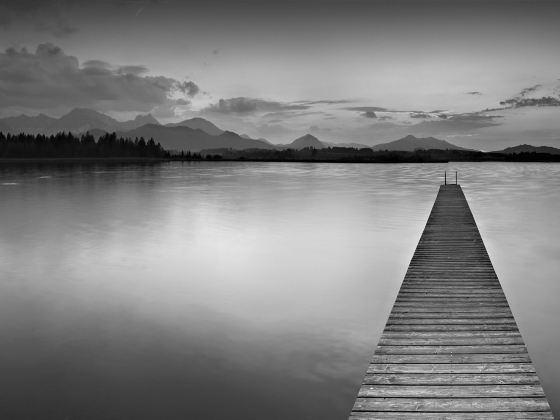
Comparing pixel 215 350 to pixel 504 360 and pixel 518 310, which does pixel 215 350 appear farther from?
pixel 518 310

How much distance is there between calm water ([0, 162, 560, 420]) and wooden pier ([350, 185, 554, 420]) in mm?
1198

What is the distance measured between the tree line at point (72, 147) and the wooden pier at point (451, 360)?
526 feet

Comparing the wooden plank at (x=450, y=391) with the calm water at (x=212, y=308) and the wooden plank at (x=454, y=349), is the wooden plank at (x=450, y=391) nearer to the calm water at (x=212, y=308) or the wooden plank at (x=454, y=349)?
the wooden plank at (x=454, y=349)

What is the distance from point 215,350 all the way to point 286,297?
3.98m

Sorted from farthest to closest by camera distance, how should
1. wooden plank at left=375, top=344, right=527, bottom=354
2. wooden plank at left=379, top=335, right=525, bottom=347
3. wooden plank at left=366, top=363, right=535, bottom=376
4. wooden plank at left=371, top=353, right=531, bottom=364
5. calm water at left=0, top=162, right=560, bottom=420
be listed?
calm water at left=0, top=162, right=560, bottom=420 → wooden plank at left=379, top=335, right=525, bottom=347 → wooden plank at left=375, top=344, right=527, bottom=354 → wooden plank at left=371, top=353, right=531, bottom=364 → wooden plank at left=366, top=363, right=535, bottom=376

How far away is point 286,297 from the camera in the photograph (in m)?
12.8

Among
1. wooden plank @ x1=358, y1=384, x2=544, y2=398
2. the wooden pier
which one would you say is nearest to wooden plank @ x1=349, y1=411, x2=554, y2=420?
the wooden pier

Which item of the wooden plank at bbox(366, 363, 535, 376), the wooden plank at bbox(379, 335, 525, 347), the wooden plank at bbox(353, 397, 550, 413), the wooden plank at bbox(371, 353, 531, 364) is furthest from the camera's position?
the wooden plank at bbox(379, 335, 525, 347)

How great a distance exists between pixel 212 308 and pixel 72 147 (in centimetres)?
16888

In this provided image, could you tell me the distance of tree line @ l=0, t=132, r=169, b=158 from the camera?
152250mm

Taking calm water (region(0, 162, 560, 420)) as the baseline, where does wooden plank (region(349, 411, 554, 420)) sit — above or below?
above

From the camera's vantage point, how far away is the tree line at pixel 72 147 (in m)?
152

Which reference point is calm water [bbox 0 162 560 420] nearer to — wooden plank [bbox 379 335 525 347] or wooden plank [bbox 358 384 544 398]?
wooden plank [bbox 379 335 525 347]

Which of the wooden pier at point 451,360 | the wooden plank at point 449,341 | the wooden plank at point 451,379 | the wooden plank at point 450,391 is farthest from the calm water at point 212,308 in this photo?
the wooden plank at point 450,391
